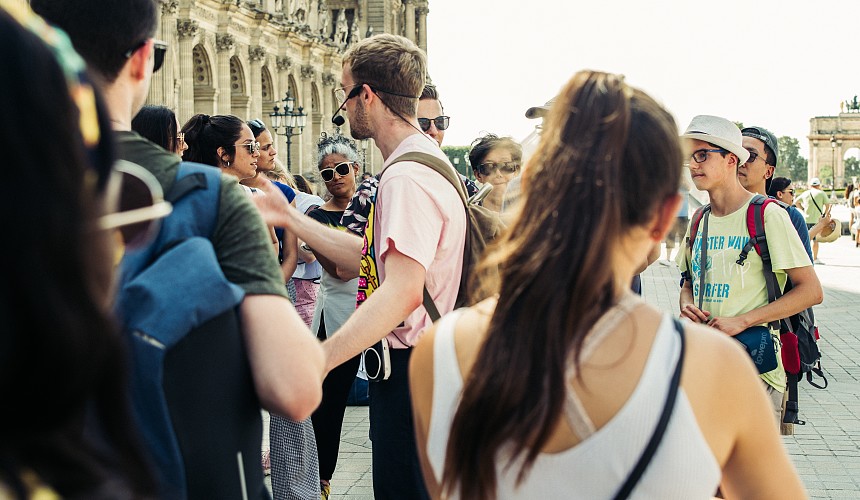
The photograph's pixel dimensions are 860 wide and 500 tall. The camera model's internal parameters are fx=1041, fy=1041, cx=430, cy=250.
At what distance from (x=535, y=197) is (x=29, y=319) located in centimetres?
99

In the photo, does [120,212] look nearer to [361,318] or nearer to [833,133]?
[361,318]

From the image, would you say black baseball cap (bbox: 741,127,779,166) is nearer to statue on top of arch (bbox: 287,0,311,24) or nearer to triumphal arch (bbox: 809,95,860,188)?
statue on top of arch (bbox: 287,0,311,24)

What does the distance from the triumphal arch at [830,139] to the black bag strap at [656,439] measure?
10234 cm

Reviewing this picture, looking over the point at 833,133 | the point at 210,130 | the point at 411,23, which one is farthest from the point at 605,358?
the point at 833,133

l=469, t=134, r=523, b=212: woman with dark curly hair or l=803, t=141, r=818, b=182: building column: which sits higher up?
l=803, t=141, r=818, b=182: building column

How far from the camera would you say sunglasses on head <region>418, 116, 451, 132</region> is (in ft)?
22.2

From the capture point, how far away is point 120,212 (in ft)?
5.43

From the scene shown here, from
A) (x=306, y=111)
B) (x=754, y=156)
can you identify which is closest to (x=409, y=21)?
(x=306, y=111)

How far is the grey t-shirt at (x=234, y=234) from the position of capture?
200 cm

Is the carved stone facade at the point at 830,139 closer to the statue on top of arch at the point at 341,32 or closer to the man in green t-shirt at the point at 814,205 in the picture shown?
the statue on top of arch at the point at 341,32

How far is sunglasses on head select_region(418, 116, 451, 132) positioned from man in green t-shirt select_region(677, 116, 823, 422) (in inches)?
86.0

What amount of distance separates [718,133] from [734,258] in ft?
1.95

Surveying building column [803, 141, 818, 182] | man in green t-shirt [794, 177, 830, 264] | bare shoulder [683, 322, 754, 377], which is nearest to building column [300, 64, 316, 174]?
man in green t-shirt [794, 177, 830, 264]

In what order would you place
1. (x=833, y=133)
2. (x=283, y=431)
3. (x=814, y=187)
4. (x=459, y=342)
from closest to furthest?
(x=459, y=342) < (x=283, y=431) < (x=814, y=187) < (x=833, y=133)
